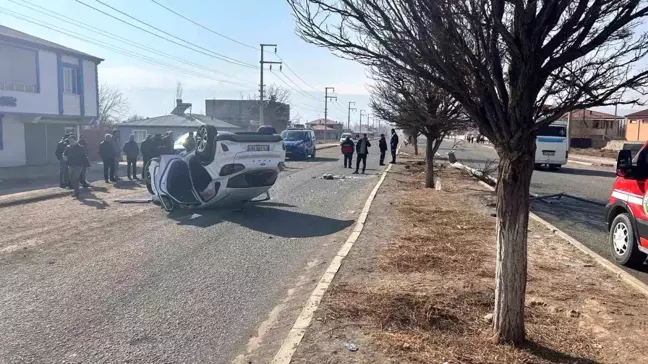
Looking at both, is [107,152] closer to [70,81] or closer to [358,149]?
[358,149]

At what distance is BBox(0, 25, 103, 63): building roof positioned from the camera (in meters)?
23.3

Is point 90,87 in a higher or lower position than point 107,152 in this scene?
higher

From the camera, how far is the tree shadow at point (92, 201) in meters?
12.4

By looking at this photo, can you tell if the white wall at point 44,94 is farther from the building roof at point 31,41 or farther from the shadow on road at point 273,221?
the shadow on road at point 273,221

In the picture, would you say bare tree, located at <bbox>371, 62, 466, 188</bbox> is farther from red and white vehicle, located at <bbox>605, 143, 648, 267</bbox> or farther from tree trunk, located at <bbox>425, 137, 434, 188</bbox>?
red and white vehicle, located at <bbox>605, 143, 648, 267</bbox>

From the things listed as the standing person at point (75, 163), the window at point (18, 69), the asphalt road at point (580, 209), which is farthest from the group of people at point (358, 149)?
the window at point (18, 69)

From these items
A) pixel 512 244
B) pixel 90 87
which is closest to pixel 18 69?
pixel 90 87

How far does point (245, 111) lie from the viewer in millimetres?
83375

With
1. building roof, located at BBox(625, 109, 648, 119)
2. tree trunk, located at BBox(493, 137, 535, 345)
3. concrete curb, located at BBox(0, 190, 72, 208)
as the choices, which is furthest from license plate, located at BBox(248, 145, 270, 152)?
building roof, located at BBox(625, 109, 648, 119)

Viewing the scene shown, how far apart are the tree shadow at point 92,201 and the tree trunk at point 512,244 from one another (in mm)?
10046

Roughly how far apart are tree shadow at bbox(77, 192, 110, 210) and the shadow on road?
2.43 meters

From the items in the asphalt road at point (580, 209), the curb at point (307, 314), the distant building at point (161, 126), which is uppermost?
the distant building at point (161, 126)

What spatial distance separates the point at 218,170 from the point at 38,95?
1874cm

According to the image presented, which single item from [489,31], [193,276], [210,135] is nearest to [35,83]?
[210,135]
